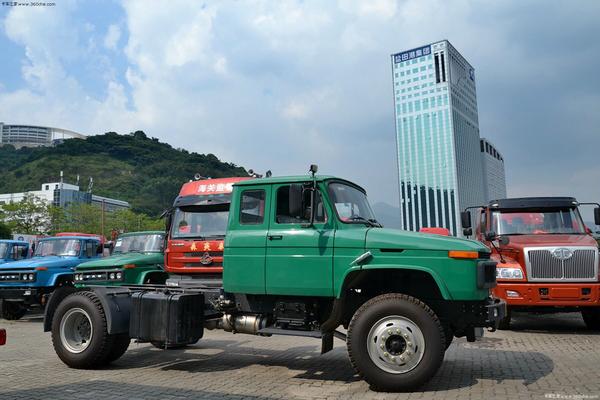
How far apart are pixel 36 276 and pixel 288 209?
9.06 metres

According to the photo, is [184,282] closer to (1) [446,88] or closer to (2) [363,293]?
(2) [363,293]

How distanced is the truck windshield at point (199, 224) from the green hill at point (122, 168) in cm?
8630

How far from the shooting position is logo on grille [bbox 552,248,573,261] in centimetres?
841

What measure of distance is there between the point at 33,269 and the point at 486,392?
1118cm

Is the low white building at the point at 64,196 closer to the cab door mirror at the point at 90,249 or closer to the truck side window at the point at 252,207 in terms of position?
the cab door mirror at the point at 90,249

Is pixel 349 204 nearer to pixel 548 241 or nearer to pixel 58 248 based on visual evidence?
pixel 548 241

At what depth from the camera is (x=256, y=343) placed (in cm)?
896

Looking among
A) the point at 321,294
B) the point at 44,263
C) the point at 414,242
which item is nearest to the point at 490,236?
the point at 414,242

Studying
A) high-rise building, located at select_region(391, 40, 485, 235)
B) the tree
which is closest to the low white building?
the tree

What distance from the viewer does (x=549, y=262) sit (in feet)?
28.0

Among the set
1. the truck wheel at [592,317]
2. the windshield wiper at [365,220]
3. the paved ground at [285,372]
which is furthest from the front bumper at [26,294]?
the truck wheel at [592,317]

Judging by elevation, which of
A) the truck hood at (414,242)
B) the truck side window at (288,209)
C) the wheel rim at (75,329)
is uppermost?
the truck side window at (288,209)

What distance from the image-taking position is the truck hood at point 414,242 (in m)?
5.33

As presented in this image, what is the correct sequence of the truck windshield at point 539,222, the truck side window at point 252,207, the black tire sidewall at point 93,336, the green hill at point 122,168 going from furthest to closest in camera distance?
the green hill at point 122,168, the truck windshield at point 539,222, the black tire sidewall at point 93,336, the truck side window at point 252,207
